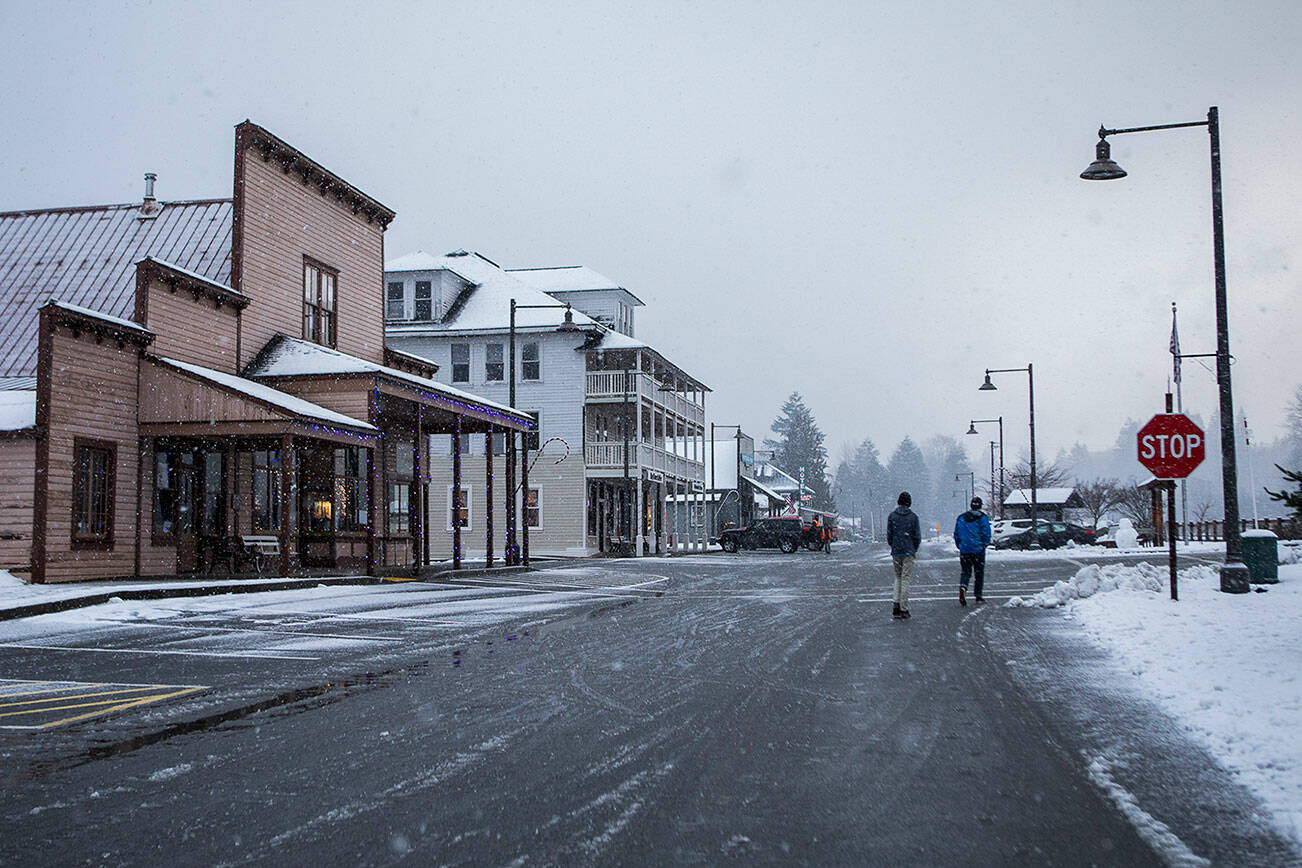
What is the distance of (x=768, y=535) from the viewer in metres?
52.9

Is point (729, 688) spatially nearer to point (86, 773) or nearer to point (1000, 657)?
point (1000, 657)

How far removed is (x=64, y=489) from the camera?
62.1 feet

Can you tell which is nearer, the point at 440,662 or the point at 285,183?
the point at 440,662

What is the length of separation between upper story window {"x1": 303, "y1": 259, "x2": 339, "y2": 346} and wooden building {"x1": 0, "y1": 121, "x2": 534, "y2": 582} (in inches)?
2.0

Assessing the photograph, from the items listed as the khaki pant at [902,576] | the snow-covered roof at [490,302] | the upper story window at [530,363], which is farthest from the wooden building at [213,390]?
the upper story window at [530,363]

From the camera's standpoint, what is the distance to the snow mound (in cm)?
1784

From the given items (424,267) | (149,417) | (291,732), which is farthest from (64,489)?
(424,267)

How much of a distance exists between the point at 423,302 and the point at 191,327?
24509mm

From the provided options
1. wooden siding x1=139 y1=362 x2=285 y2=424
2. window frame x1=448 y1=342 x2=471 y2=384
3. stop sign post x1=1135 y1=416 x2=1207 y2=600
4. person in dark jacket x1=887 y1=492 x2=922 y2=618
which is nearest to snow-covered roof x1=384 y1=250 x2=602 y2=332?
window frame x1=448 y1=342 x2=471 y2=384

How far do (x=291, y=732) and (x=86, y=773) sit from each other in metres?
1.32

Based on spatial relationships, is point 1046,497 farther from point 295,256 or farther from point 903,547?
point 903,547

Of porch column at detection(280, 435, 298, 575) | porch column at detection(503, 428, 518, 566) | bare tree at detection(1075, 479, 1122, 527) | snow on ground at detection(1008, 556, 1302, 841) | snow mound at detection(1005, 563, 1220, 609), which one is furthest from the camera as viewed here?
bare tree at detection(1075, 479, 1122, 527)

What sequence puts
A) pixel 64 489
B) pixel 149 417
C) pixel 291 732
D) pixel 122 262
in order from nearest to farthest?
pixel 291 732
pixel 64 489
pixel 149 417
pixel 122 262

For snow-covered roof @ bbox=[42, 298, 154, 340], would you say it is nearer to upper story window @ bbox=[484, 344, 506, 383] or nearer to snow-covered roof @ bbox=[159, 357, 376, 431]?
snow-covered roof @ bbox=[159, 357, 376, 431]
